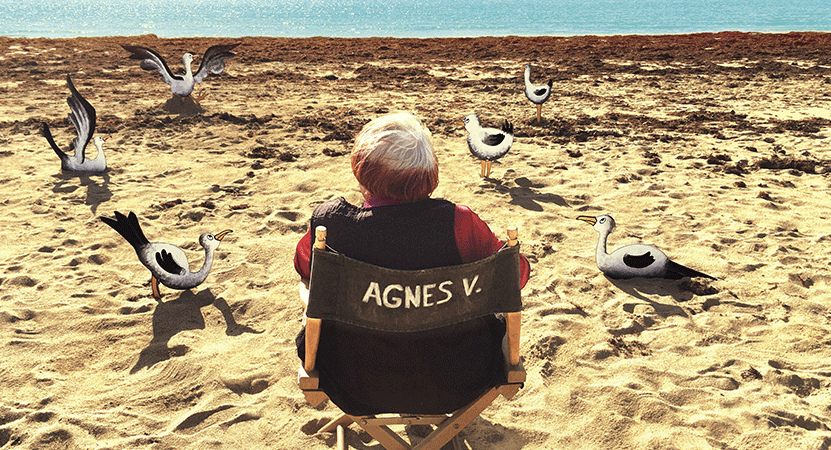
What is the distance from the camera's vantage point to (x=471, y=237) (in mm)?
1889

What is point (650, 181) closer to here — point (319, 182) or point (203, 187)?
point (319, 182)

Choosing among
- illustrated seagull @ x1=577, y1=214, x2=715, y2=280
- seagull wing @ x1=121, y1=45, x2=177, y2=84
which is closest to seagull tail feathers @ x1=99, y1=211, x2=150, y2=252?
illustrated seagull @ x1=577, y1=214, x2=715, y2=280

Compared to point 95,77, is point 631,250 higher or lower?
lower

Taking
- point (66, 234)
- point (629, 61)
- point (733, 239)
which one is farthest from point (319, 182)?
point (629, 61)

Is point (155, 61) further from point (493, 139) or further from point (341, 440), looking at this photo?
point (341, 440)

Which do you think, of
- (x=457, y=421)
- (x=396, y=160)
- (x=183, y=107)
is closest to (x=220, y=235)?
(x=457, y=421)

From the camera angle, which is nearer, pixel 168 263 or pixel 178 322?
pixel 178 322

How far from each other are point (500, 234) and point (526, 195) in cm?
99

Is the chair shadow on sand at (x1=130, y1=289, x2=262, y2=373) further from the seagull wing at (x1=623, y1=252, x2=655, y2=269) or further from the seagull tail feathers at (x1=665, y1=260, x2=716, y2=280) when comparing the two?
the seagull tail feathers at (x1=665, y1=260, x2=716, y2=280)

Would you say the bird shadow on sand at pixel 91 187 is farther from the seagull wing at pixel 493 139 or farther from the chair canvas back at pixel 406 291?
the chair canvas back at pixel 406 291

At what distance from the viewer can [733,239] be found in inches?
186

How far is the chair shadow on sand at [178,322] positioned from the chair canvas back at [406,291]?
197 cm

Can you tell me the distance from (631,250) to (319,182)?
342 cm

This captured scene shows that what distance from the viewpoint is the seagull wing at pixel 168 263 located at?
382 cm
